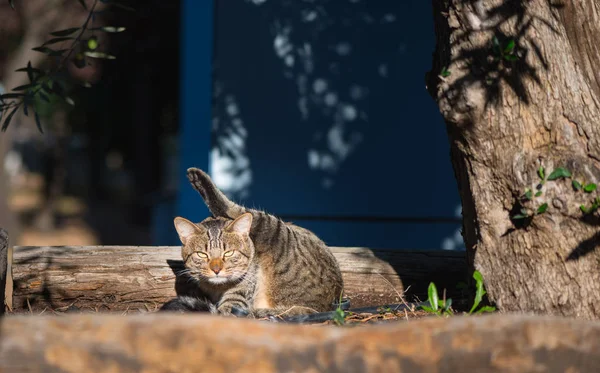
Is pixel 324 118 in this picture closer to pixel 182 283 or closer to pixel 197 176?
pixel 197 176

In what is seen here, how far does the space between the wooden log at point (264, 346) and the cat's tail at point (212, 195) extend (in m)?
2.25

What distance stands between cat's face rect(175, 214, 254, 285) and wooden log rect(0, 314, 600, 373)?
77.5 inches

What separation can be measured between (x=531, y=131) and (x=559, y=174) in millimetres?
274

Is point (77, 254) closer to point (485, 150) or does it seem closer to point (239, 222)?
point (239, 222)

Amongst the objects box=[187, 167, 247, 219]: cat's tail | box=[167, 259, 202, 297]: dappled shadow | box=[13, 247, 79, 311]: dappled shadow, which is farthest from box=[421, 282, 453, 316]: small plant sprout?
box=[13, 247, 79, 311]: dappled shadow

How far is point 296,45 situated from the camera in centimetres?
657

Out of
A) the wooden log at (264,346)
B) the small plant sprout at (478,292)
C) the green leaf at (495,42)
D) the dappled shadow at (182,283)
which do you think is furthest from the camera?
the dappled shadow at (182,283)

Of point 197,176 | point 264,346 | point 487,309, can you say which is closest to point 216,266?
point 197,176

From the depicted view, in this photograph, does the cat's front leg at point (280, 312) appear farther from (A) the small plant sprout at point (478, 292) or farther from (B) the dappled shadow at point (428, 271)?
(A) the small plant sprout at point (478, 292)

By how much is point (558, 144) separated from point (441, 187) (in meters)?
3.04

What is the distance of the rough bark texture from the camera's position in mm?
3578

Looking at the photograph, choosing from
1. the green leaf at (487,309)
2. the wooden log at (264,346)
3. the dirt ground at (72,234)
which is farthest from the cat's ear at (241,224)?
the wooden log at (264,346)

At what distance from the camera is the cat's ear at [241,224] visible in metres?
4.34

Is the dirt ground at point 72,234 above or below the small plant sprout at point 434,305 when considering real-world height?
below
